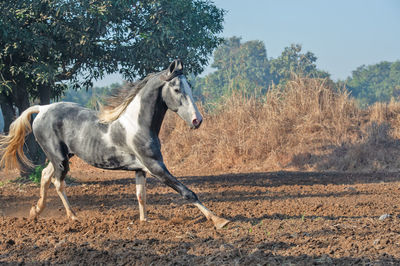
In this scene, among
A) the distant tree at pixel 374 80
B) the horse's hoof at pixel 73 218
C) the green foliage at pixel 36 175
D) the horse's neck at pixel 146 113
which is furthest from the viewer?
the distant tree at pixel 374 80

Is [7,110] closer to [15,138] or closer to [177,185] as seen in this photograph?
[15,138]

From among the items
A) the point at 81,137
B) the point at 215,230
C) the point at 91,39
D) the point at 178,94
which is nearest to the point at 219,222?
the point at 215,230

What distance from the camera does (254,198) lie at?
29.5ft

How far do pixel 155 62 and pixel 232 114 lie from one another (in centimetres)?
607

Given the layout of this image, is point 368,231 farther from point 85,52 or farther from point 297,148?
point 297,148

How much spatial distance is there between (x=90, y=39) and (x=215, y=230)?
245 inches

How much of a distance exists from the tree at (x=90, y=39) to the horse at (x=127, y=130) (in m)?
3.04

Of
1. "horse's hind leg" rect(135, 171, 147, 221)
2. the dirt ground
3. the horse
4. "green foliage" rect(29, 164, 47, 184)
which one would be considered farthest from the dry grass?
"horse's hind leg" rect(135, 171, 147, 221)

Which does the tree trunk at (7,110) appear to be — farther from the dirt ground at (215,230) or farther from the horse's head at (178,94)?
the horse's head at (178,94)

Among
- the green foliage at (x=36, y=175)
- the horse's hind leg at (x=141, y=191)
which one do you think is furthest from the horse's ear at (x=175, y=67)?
the green foliage at (x=36, y=175)

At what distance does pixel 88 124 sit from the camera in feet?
22.0

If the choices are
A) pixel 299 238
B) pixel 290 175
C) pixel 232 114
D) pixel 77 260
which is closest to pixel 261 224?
pixel 299 238

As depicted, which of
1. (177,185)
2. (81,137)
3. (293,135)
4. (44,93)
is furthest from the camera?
(293,135)

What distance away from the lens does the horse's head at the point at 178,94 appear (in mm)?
5762
